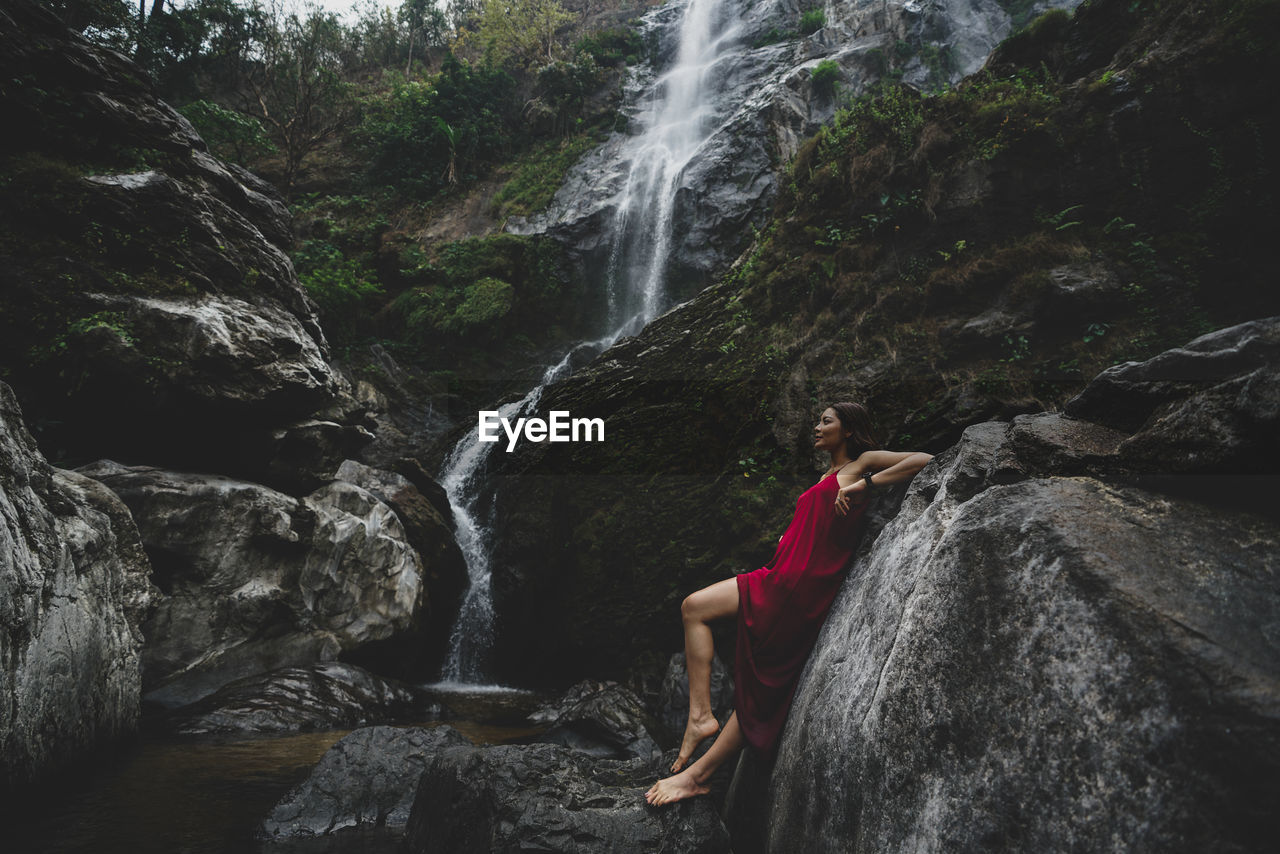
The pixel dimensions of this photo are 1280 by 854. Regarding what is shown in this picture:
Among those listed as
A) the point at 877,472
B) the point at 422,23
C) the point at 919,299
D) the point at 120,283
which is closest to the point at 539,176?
the point at 422,23

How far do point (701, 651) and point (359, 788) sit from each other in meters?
3.05

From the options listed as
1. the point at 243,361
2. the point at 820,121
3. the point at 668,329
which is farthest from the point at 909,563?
the point at 820,121

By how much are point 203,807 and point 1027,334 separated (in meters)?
8.46

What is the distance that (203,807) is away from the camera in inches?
159

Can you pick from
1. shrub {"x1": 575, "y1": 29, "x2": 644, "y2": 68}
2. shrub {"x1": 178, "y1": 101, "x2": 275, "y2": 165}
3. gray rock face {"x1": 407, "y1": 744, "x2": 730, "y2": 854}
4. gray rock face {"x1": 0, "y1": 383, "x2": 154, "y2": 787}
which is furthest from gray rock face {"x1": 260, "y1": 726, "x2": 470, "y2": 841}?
shrub {"x1": 575, "y1": 29, "x2": 644, "y2": 68}

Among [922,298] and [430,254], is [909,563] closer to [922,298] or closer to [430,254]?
[922,298]

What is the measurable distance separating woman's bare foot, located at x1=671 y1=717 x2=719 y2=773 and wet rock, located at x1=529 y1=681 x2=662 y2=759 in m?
2.98

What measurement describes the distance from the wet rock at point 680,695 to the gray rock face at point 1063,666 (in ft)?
13.1

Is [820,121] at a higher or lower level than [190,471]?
higher

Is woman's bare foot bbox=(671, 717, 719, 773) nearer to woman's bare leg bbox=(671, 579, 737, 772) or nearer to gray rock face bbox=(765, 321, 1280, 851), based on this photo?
woman's bare leg bbox=(671, 579, 737, 772)

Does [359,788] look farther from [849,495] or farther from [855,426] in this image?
[855,426]

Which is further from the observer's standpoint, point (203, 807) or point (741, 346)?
point (741, 346)

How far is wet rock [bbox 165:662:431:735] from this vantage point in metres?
5.91

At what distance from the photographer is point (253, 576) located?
7.38 m
